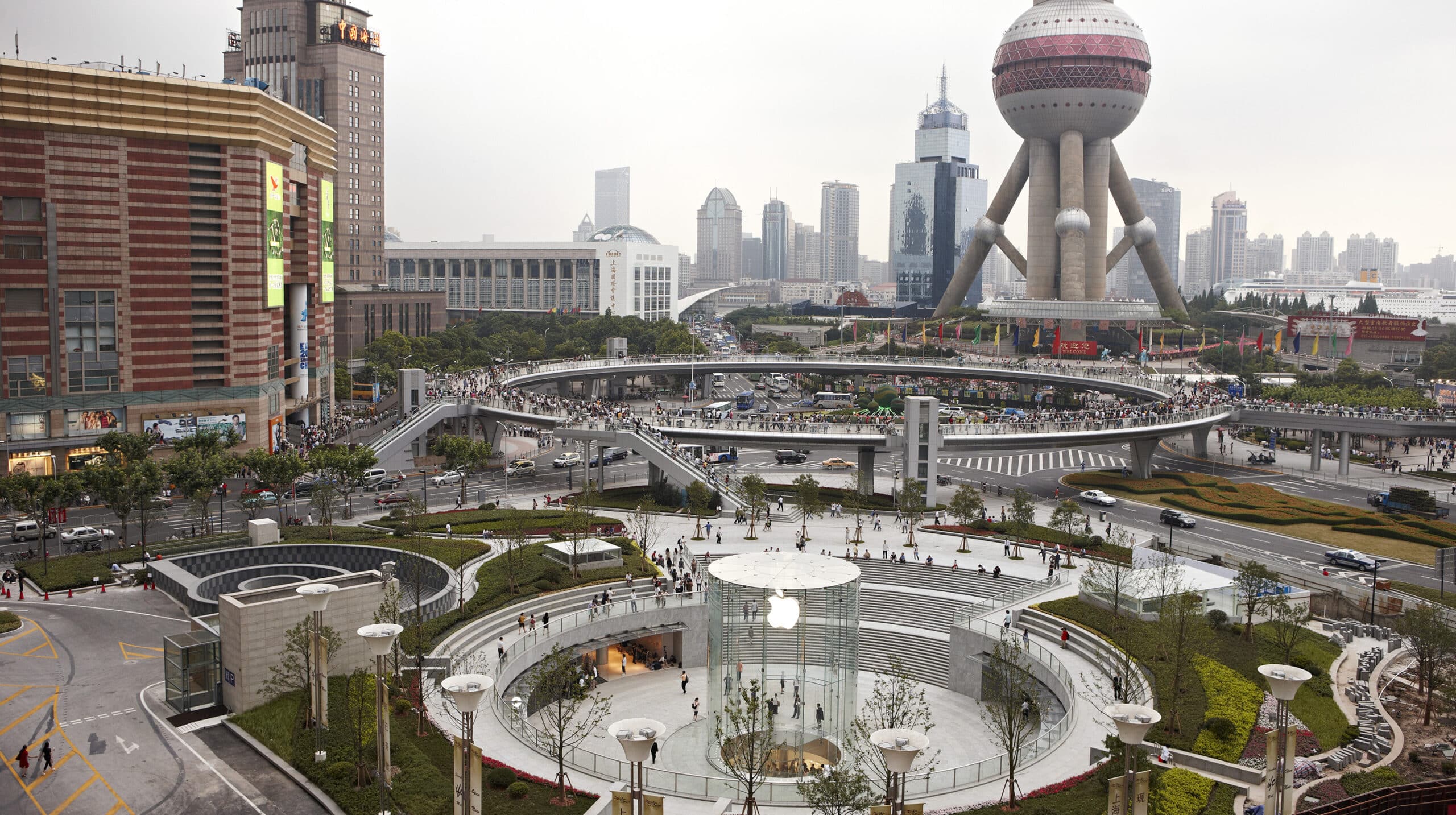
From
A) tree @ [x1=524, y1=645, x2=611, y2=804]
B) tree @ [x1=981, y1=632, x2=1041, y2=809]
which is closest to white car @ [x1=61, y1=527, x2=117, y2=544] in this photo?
tree @ [x1=524, y1=645, x2=611, y2=804]

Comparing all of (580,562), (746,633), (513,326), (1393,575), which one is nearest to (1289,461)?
(1393,575)

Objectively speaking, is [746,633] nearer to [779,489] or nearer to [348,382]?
[779,489]

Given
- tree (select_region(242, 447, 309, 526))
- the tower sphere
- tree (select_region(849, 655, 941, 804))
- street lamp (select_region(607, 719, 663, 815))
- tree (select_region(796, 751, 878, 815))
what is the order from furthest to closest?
the tower sphere, tree (select_region(242, 447, 309, 526)), tree (select_region(849, 655, 941, 804)), tree (select_region(796, 751, 878, 815)), street lamp (select_region(607, 719, 663, 815))

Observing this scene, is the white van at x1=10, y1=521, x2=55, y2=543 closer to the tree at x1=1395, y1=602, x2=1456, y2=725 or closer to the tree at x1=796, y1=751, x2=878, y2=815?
the tree at x1=796, y1=751, x2=878, y2=815

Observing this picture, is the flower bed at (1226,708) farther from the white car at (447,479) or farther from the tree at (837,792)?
the white car at (447,479)

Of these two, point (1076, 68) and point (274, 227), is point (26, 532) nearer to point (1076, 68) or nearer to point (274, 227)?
point (274, 227)

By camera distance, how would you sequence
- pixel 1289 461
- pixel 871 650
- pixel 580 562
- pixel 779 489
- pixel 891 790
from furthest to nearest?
pixel 1289 461
pixel 779 489
pixel 580 562
pixel 871 650
pixel 891 790

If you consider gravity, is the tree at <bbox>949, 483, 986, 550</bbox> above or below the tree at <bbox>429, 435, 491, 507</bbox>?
below

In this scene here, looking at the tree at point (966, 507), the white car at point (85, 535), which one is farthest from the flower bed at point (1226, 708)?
the white car at point (85, 535)
